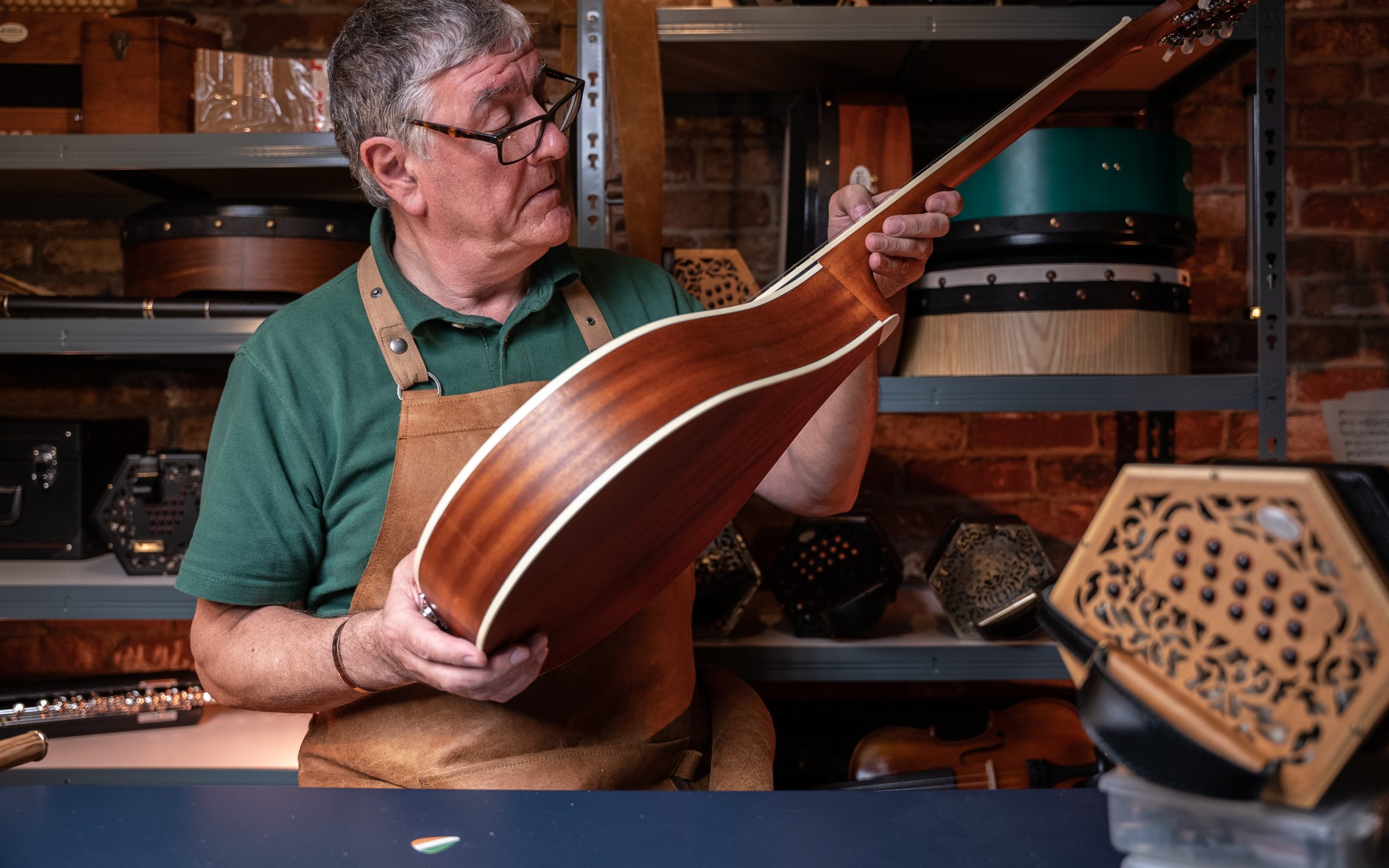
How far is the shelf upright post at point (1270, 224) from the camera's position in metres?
1.59

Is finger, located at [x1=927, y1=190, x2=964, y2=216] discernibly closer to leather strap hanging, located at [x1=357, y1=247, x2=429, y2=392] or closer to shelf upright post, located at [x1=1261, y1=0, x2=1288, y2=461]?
leather strap hanging, located at [x1=357, y1=247, x2=429, y2=392]

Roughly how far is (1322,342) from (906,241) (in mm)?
1581

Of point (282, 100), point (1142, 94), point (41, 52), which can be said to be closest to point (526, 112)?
point (282, 100)

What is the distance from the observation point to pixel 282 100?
1.78m

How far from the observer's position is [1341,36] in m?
2.14

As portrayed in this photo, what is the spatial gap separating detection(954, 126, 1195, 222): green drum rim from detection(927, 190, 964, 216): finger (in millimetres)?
535

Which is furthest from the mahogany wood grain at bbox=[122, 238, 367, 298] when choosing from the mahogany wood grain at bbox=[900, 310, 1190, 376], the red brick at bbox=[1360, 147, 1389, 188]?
the red brick at bbox=[1360, 147, 1389, 188]

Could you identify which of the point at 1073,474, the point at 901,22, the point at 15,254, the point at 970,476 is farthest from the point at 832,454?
the point at 15,254

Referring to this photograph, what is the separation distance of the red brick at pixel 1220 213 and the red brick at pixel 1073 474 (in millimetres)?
553

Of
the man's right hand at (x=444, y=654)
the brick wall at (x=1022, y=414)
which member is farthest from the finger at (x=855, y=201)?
the brick wall at (x=1022, y=414)

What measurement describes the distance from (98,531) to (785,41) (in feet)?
5.38

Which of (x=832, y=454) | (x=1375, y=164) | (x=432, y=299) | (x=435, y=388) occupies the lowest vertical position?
(x=832, y=454)

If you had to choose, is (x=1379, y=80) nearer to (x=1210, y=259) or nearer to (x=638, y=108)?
(x=1210, y=259)

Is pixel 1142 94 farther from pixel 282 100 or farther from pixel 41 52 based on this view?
pixel 41 52
